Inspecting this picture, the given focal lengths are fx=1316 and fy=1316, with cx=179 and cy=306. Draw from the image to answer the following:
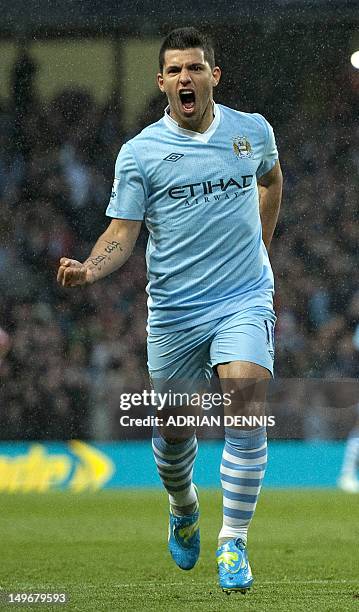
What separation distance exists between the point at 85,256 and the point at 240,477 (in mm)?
5385

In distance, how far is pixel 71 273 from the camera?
3.67m

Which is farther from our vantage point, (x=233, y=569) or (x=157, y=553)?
(x=157, y=553)

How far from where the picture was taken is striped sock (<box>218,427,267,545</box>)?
399cm

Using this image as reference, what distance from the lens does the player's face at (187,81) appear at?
4.16m

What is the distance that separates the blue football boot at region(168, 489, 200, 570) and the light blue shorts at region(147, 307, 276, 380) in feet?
1.69

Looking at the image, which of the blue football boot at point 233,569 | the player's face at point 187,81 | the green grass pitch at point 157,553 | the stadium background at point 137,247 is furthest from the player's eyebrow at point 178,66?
the stadium background at point 137,247

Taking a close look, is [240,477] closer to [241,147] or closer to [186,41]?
[241,147]

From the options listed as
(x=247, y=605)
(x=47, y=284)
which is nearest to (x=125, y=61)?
(x=47, y=284)

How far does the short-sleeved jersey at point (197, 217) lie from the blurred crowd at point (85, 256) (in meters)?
4.65

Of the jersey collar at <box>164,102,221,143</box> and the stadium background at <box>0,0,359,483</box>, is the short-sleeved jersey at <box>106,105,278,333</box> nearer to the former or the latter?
the jersey collar at <box>164,102,221,143</box>

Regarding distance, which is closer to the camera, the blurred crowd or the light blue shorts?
the light blue shorts

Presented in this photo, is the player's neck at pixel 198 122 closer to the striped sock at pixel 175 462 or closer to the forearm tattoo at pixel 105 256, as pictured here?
the forearm tattoo at pixel 105 256

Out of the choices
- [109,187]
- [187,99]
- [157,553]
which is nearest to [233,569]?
[187,99]

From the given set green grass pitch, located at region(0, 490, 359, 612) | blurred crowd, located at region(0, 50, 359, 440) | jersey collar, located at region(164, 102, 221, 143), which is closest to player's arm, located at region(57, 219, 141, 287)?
jersey collar, located at region(164, 102, 221, 143)
